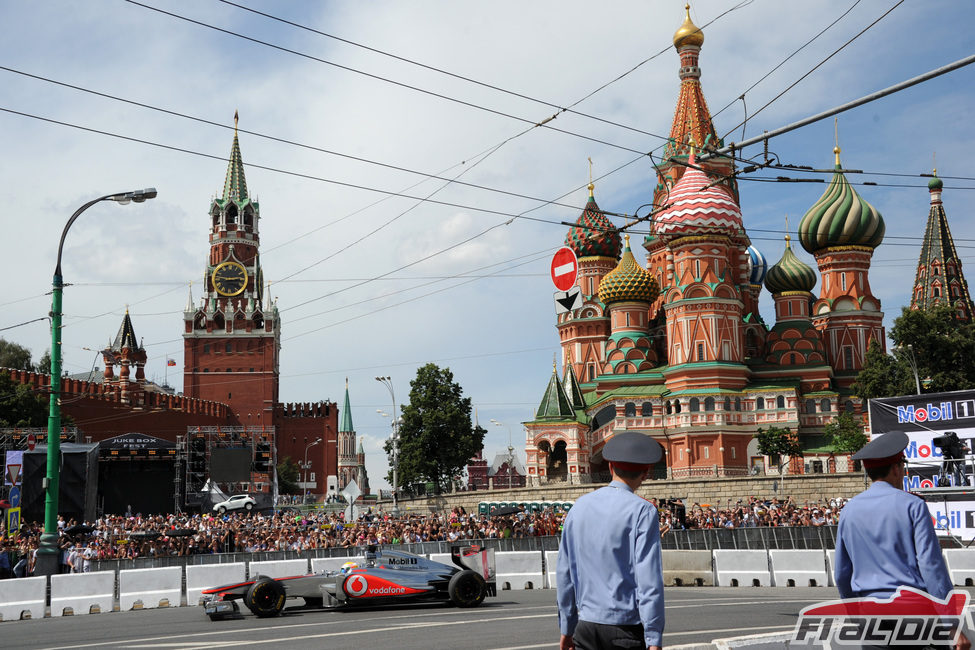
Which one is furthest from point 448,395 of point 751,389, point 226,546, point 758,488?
point 226,546

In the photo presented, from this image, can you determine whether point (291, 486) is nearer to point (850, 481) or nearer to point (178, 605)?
point (850, 481)

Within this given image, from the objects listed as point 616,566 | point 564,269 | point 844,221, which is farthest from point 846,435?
point 616,566

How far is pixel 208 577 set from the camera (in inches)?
782

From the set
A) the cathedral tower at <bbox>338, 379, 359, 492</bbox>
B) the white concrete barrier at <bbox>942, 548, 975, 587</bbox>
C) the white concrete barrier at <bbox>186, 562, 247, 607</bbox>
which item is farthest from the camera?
the cathedral tower at <bbox>338, 379, 359, 492</bbox>

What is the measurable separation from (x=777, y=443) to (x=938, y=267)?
3073cm

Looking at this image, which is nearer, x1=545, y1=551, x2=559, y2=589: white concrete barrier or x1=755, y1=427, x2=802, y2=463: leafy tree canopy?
x1=545, y1=551, x2=559, y2=589: white concrete barrier

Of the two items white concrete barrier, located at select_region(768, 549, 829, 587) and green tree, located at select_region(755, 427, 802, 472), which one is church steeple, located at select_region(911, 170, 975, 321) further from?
white concrete barrier, located at select_region(768, 549, 829, 587)

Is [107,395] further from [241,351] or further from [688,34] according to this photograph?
[688,34]

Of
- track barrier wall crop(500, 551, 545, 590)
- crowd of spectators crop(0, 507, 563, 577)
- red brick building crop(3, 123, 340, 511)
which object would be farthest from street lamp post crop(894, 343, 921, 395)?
red brick building crop(3, 123, 340, 511)

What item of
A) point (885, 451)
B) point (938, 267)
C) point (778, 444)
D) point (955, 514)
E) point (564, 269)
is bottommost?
point (955, 514)

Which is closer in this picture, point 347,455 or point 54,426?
point 54,426

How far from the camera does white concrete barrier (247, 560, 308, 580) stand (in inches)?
792

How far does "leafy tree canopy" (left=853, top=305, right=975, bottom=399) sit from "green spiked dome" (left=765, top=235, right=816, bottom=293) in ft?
53.9

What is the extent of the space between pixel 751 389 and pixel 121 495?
117 ft
